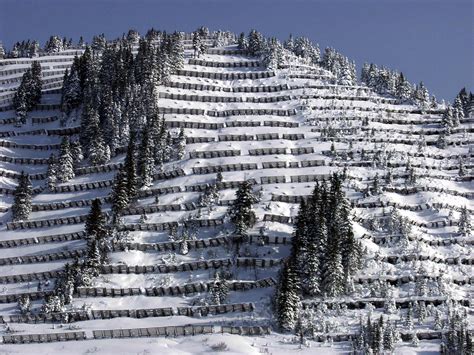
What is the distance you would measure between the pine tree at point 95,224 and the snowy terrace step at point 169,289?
8098 mm

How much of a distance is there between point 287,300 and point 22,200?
40.6 m

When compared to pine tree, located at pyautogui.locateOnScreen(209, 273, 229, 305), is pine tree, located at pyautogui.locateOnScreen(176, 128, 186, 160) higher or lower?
higher

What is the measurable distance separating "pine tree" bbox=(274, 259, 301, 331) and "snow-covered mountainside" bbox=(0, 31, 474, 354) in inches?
14.3

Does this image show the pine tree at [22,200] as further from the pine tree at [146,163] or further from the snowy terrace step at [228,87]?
the snowy terrace step at [228,87]

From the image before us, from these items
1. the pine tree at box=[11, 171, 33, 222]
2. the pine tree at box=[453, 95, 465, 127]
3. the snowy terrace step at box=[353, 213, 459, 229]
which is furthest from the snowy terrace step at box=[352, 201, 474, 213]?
the pine tree at box=[11, 171, 33, 222]

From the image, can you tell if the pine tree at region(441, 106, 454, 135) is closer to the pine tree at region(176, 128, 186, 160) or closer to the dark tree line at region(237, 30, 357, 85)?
the dark tree line at region(237, 30, 357, 85)

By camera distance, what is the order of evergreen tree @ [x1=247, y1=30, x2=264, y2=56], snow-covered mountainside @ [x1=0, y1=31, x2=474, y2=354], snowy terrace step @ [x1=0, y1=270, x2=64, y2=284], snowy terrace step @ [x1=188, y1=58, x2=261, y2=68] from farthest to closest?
evergreen tree @ [x1=247, y1=30, x2=264, y2=56] < snowy terrace step @ [x1=188, y1=58, x2=261, y2=68] < snowy terrace step @ [x1=0, y1=270, x2=64, y2=284] < snow-covered mountainside @ [x1=0, y1=31, x2=474, y2=354]

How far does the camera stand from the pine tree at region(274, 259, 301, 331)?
61938 mm

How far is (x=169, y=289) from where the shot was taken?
70.9 m

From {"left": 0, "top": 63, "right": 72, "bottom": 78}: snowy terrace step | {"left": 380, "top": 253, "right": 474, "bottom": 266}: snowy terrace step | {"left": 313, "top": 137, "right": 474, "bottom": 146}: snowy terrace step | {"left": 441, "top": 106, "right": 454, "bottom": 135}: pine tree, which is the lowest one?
{"left": 380, "top": 253, "right": 474, "bottom": 266}: snowy terrace step

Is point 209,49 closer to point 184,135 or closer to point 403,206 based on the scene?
point 184,135

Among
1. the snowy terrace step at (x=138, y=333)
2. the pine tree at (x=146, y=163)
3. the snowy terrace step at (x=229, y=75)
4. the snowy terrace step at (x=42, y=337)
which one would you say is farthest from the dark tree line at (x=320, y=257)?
the snowy terrace step at (x=229, y=75)

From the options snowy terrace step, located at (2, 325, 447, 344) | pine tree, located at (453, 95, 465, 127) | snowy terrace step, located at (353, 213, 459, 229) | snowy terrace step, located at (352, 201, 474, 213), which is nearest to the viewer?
snowy terrace step, located at (2, 325, 447, 344)

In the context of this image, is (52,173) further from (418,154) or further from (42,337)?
(418,154)
